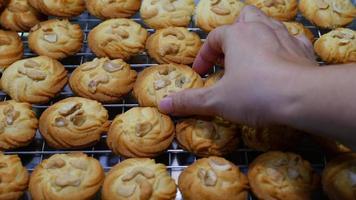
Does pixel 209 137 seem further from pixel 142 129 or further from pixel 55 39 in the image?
pixel 55 39

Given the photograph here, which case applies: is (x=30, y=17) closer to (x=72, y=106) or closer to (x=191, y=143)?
(x=72, y=106)

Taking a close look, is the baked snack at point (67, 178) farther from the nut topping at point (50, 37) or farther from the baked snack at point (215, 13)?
the baked snack at point (215, 13)

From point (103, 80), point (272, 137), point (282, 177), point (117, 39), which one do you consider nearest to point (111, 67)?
point (103, 80)

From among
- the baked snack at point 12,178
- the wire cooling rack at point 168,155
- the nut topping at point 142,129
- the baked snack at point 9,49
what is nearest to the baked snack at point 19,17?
the baked snack at point 9,49

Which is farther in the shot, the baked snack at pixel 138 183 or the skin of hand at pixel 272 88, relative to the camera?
the baked snack at pixel 138 183

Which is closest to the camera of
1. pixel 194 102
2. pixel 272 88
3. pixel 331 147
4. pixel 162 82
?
pixel 272 88

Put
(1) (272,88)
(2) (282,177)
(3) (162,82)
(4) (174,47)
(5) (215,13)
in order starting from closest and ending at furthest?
(1) (272,88)
(2) (282,177)
(3) (162,82)
(4) (174,47)
(5) (215,13)

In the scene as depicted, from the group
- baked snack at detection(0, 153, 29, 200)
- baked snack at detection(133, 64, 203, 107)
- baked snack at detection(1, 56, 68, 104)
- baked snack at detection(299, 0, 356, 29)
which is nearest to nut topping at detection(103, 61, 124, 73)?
baked snack at detection(133, 64, 203, 107)

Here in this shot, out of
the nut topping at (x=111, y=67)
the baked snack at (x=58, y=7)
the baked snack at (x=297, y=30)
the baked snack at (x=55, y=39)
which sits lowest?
the nut topping at (x=111, y=67)
